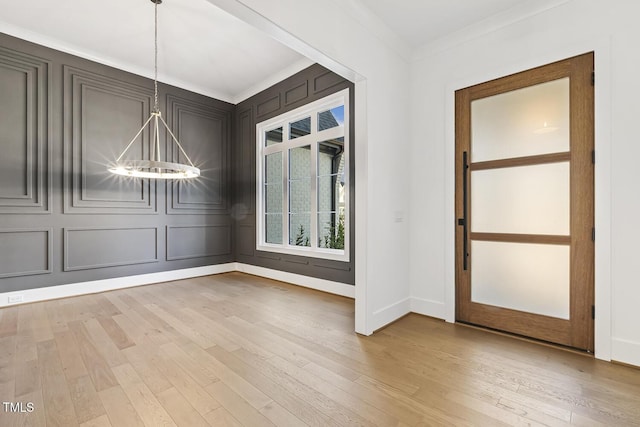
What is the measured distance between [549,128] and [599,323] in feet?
5.35

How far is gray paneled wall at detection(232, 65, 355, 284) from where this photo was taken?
13.2 feet

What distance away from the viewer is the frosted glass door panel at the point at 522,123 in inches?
98.8

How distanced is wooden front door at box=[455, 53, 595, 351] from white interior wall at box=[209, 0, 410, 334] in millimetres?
595

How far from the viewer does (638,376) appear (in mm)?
2012

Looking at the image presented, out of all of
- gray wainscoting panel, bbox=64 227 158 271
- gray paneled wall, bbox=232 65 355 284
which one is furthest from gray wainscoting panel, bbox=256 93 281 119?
gray wainscoting panel, bbox=64 227 158 271

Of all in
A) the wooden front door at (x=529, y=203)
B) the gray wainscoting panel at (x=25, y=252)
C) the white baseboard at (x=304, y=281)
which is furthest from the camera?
the white baseboard at (x=304, y=281)

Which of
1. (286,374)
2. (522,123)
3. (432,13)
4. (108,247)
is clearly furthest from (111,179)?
(522,123)

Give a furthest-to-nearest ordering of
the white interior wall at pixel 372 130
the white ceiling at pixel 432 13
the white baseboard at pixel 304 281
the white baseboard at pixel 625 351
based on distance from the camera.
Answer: the white baseboard at pixel 304 281 < the white ceiling at pixel 432 13 < the white interior wall at pixel 372 130 < the white baseboard at pixel 625 351

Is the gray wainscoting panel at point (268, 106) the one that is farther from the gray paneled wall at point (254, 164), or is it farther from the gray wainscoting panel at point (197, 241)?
the gray wainscoting panel at point (197, 241)

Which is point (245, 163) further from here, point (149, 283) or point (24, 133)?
point (24, 133)

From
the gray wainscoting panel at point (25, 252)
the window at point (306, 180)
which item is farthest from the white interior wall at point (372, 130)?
the gray wainscoting panel at point (25, 252)

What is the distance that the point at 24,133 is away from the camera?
3.66m

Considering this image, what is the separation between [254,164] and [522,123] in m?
4.08

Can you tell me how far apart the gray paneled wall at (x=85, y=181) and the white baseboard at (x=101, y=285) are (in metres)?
0.07
